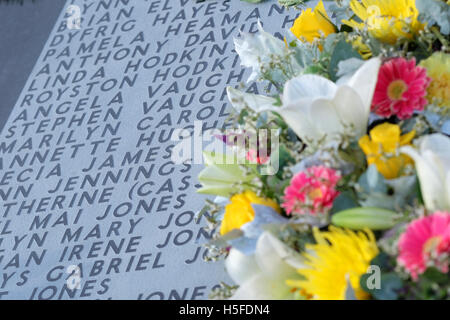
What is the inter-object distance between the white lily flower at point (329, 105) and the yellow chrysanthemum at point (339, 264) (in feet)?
0.45

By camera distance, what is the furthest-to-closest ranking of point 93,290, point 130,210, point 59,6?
point 59,6 → point 130,210 → point 93,290

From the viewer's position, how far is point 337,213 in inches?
30.5

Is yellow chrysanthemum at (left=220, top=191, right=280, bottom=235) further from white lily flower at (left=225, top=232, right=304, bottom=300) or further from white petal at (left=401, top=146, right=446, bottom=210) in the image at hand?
white petal at (left=401, top=146, right=446, bottom=210)

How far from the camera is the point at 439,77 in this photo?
36.3 inches

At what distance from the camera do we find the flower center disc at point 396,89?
0.89 metres

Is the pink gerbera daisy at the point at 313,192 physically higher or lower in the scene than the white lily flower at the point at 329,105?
lower

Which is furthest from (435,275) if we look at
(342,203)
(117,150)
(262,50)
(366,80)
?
(117,150)

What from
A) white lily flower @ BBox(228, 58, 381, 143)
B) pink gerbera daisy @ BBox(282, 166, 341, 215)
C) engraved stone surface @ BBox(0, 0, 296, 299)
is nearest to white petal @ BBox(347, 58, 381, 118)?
white lily flower @ BBox(228, 58, 381, 143)

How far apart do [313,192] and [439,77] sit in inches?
10.0

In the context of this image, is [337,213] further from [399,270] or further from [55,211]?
[55,211]

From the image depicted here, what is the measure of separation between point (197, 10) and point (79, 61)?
31 cm

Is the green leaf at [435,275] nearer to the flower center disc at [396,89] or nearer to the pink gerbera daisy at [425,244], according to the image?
the pink gerbera daisy at [425,244]

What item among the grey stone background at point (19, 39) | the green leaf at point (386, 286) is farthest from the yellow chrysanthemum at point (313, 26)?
the grey stone background at point (19, 39)
